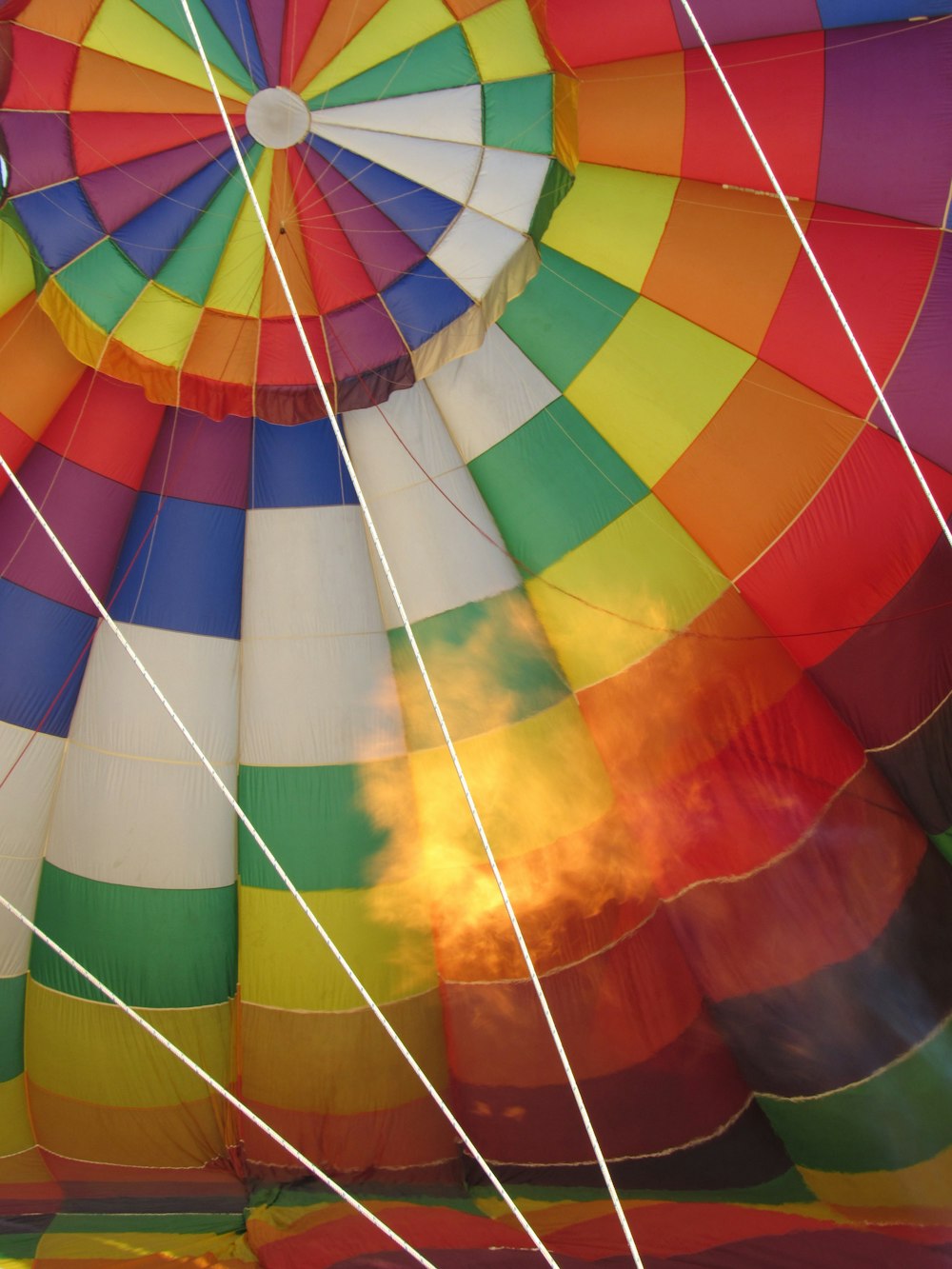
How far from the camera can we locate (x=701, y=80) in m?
3.28

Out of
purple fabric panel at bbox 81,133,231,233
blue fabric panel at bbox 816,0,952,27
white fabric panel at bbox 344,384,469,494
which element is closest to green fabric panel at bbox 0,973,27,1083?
white fabric panel at bbox 344,384,469,494

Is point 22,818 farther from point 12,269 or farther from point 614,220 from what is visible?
point 614,220

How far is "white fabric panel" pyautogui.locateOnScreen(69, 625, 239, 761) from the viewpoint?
3896 mm

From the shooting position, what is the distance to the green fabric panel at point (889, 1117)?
3572 millimetres

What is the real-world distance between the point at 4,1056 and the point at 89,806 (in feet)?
3.51

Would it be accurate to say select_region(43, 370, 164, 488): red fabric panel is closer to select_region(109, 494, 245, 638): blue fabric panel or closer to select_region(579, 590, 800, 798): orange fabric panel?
select_region(109, 494, 245, 638): blue fabric panel

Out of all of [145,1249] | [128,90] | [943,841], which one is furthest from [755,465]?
[145,1249]

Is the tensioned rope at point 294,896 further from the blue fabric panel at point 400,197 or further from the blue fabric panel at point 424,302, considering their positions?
the blue fabric panel at point 400,197

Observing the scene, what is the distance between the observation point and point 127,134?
3293 mm

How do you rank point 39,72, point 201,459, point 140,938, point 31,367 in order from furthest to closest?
1. point 140,938
2. point 201,459
3. point 31,367
4. point 39,72

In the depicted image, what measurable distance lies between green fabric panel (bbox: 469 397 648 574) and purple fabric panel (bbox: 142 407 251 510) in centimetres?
83

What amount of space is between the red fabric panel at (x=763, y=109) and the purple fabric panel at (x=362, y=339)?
1.08 metres

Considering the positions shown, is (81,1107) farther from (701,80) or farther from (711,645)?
(701,80)

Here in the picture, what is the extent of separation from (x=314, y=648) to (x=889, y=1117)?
8.37 ft
